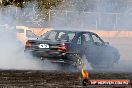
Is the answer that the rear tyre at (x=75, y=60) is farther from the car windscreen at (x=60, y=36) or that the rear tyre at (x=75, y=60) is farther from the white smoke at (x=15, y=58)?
the white smoke at (x=15, y=58)

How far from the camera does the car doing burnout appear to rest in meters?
15.1

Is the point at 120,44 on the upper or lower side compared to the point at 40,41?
lower

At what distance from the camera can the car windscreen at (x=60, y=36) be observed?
1558 centimetres

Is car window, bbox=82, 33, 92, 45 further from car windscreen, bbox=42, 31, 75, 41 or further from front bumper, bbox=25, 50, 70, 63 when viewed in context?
front bumper, bbox=25, 50, 70, 63

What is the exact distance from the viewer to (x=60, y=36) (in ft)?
51.7

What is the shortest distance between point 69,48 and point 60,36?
0.81 m

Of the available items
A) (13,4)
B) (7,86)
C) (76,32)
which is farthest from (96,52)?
(13,4)

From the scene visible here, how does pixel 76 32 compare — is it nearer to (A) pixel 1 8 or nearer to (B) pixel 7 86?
(B) pixel 7 86

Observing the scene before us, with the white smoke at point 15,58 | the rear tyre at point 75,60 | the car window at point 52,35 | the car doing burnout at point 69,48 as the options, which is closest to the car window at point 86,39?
the car doing burnout at point 69,48

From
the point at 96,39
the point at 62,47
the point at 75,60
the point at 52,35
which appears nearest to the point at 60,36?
the point at 52,35

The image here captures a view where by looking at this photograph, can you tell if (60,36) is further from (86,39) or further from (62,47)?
(86,39)

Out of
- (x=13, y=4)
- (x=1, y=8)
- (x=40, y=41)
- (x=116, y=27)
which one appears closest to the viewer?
(x=40, y=41)

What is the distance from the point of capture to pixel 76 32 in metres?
16.0

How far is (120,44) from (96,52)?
1524 cm
